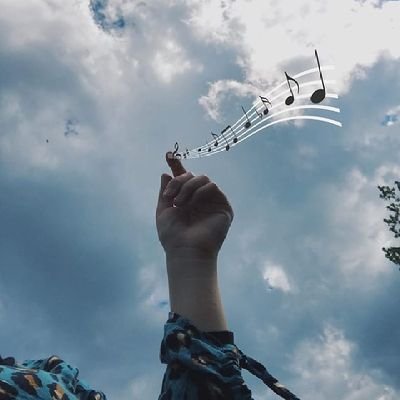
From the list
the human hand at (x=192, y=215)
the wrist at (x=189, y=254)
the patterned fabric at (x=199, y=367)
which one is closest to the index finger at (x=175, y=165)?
the human hand at (x=192, y=215)

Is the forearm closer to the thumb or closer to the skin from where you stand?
the skin

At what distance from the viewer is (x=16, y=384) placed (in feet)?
7.97

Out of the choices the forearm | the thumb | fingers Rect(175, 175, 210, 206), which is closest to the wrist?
the forearm

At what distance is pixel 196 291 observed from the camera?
109 inches

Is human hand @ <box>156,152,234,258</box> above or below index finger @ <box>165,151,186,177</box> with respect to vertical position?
below

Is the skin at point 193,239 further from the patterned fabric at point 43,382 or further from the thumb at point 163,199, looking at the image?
the patterned fabric at point 43,382

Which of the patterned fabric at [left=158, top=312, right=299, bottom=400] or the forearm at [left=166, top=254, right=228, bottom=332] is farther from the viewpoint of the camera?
the forearm at [left=166, top=254, right=228, bottom=332]

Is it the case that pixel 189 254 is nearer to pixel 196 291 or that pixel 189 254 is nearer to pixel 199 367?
pixel 196 291

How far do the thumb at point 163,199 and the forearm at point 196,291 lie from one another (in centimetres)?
43

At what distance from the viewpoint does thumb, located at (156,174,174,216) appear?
3280 millimetres

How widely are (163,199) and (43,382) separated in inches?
52.9

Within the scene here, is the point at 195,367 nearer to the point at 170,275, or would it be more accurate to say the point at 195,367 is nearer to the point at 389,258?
the point at 170,275

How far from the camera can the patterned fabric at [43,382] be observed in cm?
241

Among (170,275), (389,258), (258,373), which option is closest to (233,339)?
(258,373)
